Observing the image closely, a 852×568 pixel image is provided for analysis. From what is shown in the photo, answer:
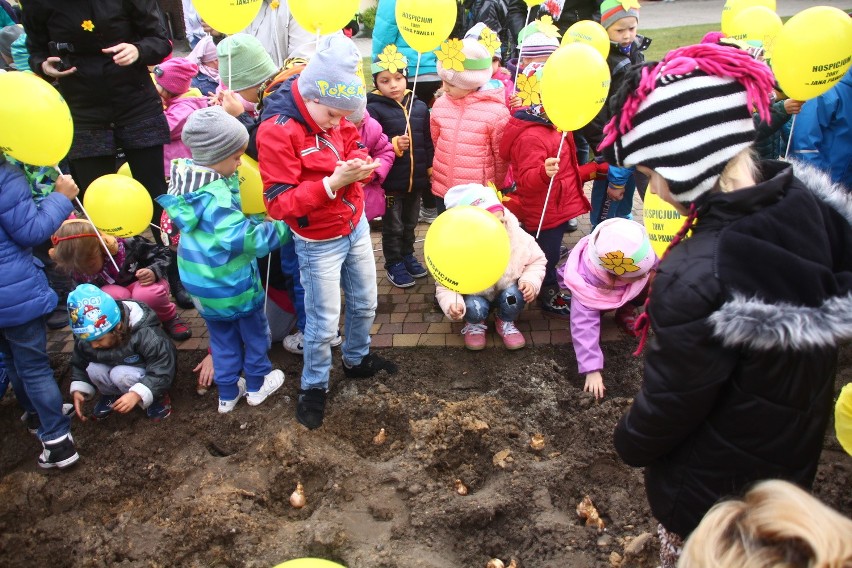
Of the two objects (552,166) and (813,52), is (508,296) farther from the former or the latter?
(813,52)

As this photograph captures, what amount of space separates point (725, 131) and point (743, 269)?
1.27 feet

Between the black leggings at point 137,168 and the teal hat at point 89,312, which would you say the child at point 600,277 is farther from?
the black leggings at point 137,168

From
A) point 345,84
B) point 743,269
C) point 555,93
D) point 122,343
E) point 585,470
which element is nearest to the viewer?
point 743,269

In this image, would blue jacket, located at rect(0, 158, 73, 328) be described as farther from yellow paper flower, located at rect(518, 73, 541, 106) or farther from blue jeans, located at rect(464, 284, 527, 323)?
yellow paper flower, located at rect(518, 73, 541, 106)

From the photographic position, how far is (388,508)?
295 centimetres

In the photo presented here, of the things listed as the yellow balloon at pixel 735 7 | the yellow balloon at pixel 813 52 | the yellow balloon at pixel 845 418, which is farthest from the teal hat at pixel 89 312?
the yellow balloon at pixel 735 7

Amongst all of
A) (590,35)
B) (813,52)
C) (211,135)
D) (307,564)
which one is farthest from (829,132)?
(307,564)

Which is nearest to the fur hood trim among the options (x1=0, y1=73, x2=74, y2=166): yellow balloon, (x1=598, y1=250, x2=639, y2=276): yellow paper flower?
(x1=598, y1=250, x2=639, y2=276): yellow paper flower

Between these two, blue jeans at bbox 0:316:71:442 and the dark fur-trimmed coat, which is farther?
blue jeans at bbox 0:316:71:442

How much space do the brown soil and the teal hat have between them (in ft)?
2.18

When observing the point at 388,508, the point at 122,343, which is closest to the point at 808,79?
the point at 388,508

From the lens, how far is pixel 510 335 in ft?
13.6

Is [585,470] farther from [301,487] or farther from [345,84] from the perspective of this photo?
[345,84]

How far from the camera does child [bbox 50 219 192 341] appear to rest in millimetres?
3936
